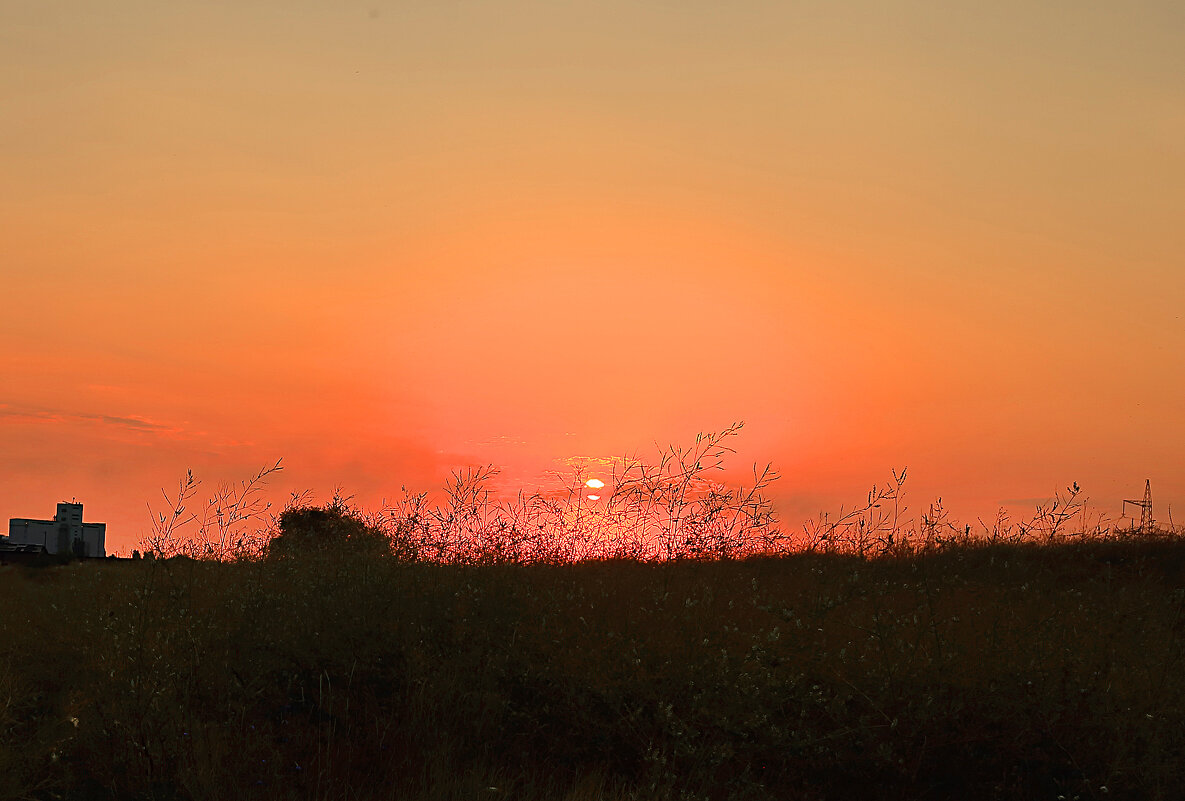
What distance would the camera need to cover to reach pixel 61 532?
60531 mm

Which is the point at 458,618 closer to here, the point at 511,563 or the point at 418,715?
the point at 418,715

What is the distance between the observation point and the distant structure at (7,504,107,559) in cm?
5750

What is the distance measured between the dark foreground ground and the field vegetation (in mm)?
22

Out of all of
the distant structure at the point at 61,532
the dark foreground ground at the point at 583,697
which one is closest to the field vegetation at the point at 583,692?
A: the dark foreground ground at the point at 583,697

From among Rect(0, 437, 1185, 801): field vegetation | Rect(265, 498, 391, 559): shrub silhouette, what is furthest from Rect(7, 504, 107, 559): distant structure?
Rect(0, 437, 1185, 801): field vegetation

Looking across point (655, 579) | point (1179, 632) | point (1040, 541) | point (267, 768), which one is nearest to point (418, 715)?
point (267, 768)

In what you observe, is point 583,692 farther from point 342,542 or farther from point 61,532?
point 61,532

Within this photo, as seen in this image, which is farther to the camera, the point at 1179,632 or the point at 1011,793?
the point at 1179,632

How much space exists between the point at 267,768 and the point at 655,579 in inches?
182

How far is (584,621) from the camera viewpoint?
7.45 meters

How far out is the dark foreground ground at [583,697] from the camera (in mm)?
5895

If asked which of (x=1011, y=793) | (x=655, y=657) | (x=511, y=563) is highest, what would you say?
(x=511, y=563)

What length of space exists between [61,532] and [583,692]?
65425 mm

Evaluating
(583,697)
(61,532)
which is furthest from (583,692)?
(61,532)
